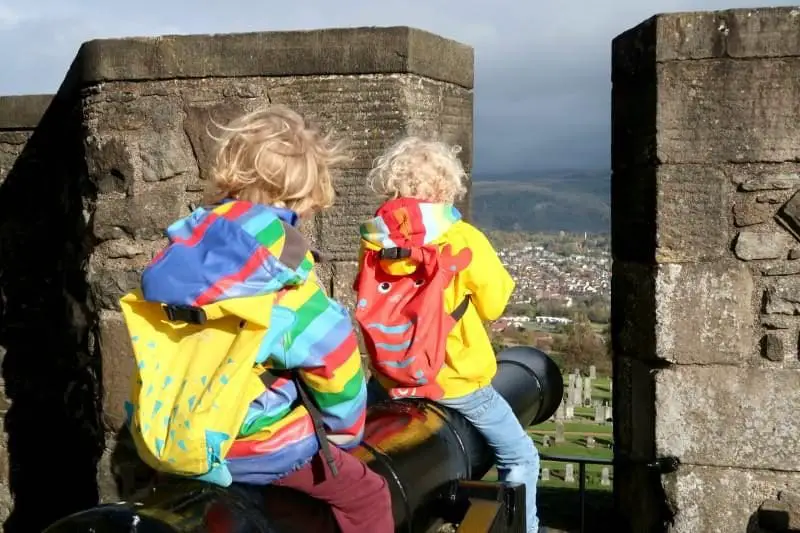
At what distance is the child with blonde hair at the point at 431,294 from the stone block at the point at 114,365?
138 cm

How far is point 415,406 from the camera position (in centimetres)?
285

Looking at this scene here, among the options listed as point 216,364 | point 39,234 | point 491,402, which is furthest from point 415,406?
point 39,234

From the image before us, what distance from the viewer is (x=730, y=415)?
4105 millimetres

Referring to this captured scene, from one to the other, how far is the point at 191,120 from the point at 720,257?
221cm

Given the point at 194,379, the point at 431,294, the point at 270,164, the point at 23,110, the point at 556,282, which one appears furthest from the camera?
the point at 556,282

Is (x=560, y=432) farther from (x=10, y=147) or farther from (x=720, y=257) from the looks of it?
(x=720, y=257)

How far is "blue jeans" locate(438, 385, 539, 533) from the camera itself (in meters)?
3.10

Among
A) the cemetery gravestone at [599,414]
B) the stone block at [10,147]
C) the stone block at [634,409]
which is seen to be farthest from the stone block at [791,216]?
the cemetery gravestone at [599,414]

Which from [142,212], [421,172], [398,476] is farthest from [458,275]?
[142,212]

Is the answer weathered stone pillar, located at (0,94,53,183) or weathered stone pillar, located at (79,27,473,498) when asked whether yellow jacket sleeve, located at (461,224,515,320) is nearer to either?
weathered stone pillar, located at (79,27,473,498)

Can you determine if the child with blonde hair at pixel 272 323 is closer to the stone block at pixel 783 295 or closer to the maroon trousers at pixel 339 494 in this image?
the maroon trousers at pixel 339 494

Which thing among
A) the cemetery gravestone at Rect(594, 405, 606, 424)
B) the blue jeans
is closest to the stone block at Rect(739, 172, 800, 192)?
the blue jeans

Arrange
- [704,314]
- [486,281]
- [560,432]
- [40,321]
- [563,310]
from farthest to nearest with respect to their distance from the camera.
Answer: [560,432] → [563,310] → [40,321] → [704,314] → [486,281]

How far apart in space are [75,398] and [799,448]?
3264 mm
